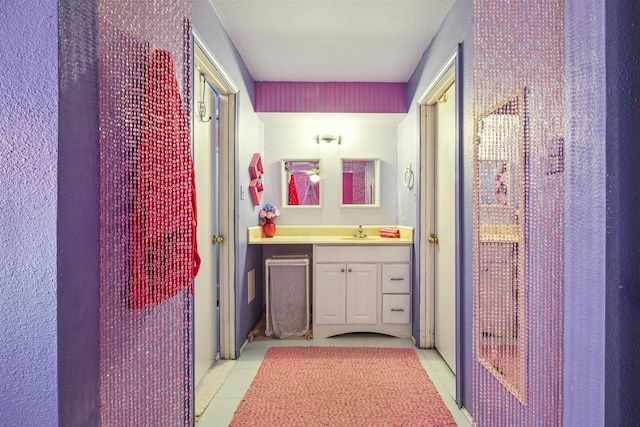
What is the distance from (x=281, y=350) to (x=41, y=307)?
80.2 inches

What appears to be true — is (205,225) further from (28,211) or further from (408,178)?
(408,178)

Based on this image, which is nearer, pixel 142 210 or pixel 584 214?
pixel 584 214

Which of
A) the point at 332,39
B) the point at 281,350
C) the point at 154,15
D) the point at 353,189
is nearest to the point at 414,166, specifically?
the point at 353,189

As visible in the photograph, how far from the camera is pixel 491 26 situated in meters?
1.14

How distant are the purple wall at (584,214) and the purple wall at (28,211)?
53.8 inches

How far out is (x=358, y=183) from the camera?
3518 millimetres

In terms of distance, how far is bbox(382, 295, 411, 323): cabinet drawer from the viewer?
9.26 feet

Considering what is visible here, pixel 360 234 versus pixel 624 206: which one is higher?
pixel 624 206

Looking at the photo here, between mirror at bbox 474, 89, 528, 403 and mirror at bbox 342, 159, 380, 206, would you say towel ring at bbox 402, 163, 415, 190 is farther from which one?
mirror at bbox 474, 89, 528, 403

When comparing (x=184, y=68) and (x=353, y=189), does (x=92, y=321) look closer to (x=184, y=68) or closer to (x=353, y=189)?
(x=184, y=68)

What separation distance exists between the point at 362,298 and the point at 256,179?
1474 millimetres

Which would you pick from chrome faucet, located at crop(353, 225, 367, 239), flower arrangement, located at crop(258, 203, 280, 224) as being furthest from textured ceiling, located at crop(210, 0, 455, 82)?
chrome faucet, located at crop(353, 225, 367, 239)

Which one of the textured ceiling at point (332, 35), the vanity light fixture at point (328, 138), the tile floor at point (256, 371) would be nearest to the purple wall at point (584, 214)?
the tile floor at point (256, 371)

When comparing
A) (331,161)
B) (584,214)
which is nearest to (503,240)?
(584,214)
